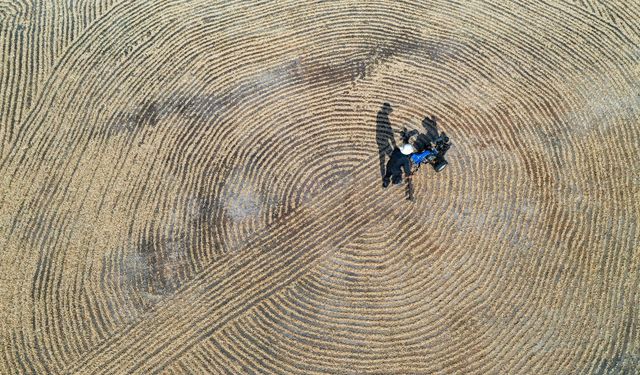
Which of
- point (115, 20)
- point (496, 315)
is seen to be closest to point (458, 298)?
point (496, 315)

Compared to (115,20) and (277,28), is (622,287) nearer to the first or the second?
(277,28)

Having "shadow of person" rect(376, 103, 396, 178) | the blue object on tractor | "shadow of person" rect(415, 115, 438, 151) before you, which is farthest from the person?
"shadow of person" rect(415, 115, 438, 151)

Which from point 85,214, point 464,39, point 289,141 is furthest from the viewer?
point 464,39

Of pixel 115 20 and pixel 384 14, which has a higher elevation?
pixel 384 14

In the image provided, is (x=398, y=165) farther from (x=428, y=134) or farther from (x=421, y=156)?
(x=428, y=134)

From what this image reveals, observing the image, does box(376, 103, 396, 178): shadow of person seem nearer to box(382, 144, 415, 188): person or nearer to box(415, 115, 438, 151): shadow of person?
box(382, 144, 415, 188): person
